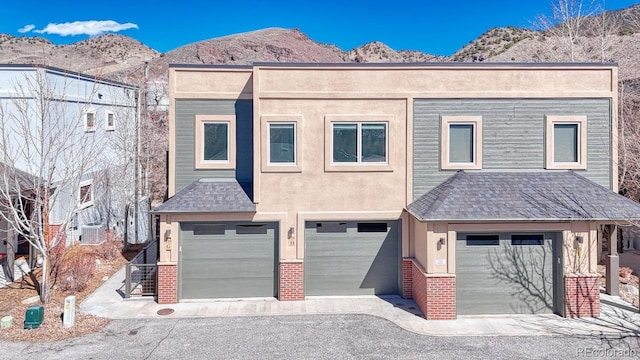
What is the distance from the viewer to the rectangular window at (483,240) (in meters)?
12.3

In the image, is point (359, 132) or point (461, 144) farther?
point (461, 144)

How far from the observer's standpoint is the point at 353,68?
13.8m

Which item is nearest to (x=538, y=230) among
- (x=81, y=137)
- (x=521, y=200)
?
(x=521, y=200)

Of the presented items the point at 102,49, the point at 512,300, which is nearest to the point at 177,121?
the point at 512,300

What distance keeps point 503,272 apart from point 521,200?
2.18m

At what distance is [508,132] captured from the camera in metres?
13.9

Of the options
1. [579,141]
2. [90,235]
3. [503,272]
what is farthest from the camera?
[90,235]

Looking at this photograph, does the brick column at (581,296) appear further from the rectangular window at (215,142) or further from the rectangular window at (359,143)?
the rectangular window at (215,142)

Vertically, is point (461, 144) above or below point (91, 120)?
below

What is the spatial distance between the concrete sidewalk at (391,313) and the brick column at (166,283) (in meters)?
0.25

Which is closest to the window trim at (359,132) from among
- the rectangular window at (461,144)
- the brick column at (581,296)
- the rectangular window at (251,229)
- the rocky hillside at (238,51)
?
the rectangular window at (461,144)

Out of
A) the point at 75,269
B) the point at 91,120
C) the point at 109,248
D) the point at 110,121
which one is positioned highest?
the point at 110,121

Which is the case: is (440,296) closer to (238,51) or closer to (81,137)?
(81,137)

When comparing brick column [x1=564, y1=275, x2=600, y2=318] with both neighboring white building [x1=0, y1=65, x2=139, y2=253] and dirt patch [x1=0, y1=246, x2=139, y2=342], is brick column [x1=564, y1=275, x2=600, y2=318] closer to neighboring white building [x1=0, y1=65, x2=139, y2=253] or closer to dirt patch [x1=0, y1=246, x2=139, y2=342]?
dirt patch [x1=0, y1=246, x2=139, y2=342]
